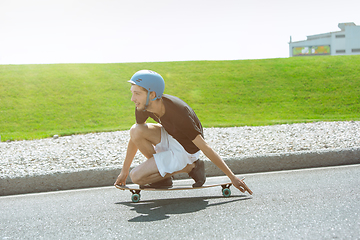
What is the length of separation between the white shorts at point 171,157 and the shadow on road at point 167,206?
398 mm

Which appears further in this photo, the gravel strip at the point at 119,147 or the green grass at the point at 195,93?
the green grass at the point at 195,93

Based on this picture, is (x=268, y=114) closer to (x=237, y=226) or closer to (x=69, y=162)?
(x=69, y=162)

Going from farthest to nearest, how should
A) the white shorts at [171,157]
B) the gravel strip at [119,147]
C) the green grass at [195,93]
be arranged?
the green grass at [195,93], the gravel strip at [119,147], the white shorts at [171,157]

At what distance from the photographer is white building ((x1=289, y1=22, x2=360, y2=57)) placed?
7094cm

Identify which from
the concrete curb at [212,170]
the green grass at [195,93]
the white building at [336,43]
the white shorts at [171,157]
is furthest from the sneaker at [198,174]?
the white building at [336,43]

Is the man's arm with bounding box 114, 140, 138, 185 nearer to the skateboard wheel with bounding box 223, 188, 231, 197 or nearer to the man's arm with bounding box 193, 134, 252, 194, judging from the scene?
the man's arm with bounding box 193, 134, 252, 194

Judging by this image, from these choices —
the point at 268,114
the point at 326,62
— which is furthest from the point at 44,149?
the point at 326,62

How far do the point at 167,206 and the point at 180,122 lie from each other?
103 centimetres

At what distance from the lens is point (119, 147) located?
6.92 m

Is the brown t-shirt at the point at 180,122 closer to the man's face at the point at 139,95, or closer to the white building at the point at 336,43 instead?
the man's face at the point at 139,95

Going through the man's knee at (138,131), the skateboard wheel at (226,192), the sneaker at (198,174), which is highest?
the man's knee at (138,131)

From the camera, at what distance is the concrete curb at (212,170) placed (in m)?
4.61

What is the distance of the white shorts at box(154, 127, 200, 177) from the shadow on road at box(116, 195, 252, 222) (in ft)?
1.31

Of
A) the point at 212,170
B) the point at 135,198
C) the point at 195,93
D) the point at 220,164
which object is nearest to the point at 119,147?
the point at 212,170
